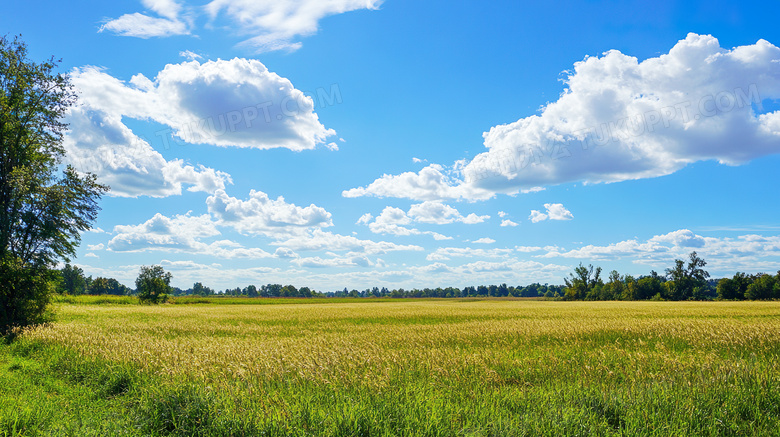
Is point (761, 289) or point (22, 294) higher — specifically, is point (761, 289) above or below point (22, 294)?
below

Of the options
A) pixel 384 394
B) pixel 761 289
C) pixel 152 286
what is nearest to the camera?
pixel 384 394

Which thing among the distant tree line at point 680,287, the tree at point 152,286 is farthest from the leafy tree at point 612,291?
the tree at point 152,286

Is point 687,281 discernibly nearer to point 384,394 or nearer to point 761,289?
point 761,289

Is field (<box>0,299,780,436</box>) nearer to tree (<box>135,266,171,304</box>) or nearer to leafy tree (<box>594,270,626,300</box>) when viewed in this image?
tree (<box>135,266,171,304</box>)

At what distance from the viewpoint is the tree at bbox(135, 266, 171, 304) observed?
75.8 metres

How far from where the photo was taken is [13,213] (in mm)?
20125

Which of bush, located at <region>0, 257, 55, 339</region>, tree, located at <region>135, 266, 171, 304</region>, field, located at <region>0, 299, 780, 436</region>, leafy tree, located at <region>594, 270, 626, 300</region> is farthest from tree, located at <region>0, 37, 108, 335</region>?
leafy tree, located at <region>594, 270, 626, 300</region>

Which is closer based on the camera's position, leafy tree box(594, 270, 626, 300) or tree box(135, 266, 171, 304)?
tree box(135, 266, 171, 304)

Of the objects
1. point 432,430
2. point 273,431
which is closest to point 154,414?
point 273,431

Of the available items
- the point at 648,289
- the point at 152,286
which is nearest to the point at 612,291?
the point at 648,289

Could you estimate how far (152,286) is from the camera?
7638 cm

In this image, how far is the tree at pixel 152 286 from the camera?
75.8 m

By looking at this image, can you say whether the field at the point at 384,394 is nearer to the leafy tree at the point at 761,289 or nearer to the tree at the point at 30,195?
the tree at the point at 30,195

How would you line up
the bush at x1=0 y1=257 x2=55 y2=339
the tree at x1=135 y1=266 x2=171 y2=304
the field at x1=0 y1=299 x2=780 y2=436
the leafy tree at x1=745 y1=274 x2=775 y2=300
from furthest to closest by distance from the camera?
the leafy tree at x1=745 y1=274 x2=775 y2=300, the tree at x1=135 y1=266 x2=171 y2=304, the bush at x1=0 y1=257 x2=55 y2=339, the field at x1=0 y1=299 x2=780 y2=436
